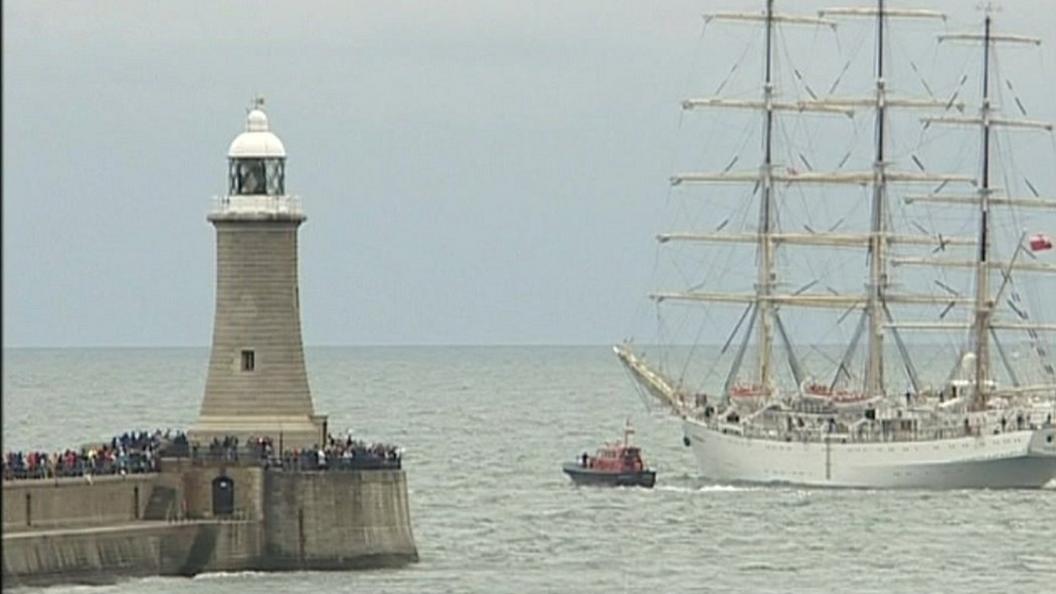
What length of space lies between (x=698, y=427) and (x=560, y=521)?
29.8 metres

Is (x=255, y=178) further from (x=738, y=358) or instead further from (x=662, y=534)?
(x=738, y=358)

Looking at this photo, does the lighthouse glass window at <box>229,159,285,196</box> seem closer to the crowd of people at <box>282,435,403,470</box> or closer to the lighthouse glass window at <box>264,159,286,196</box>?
the lighthouse glass window at <box>264,159,286,196</box>

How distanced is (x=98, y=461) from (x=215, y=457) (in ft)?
6.15

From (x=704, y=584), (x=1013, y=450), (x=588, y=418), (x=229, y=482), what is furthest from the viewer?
(x=588, y=418)

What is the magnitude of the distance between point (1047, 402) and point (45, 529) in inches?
2454

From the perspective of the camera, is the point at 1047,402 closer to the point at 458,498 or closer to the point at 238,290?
the point at 458,498

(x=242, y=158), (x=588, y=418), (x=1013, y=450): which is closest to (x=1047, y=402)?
(x=1013, y=450)

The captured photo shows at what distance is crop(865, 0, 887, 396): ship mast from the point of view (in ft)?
343

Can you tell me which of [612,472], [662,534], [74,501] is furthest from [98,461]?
[612,472]

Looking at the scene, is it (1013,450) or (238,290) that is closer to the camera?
(238,290)

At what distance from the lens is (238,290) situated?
4553 centimetres

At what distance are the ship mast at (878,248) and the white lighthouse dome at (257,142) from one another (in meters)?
59.2

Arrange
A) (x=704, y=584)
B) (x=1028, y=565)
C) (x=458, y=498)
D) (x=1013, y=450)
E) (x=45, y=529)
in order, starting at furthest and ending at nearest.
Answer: (x=1013, y=450) → (x=458, y=498) → (x=1028, y=565) → (x=704, y=584) → (x=45, y=529)

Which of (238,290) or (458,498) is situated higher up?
(238,290)
